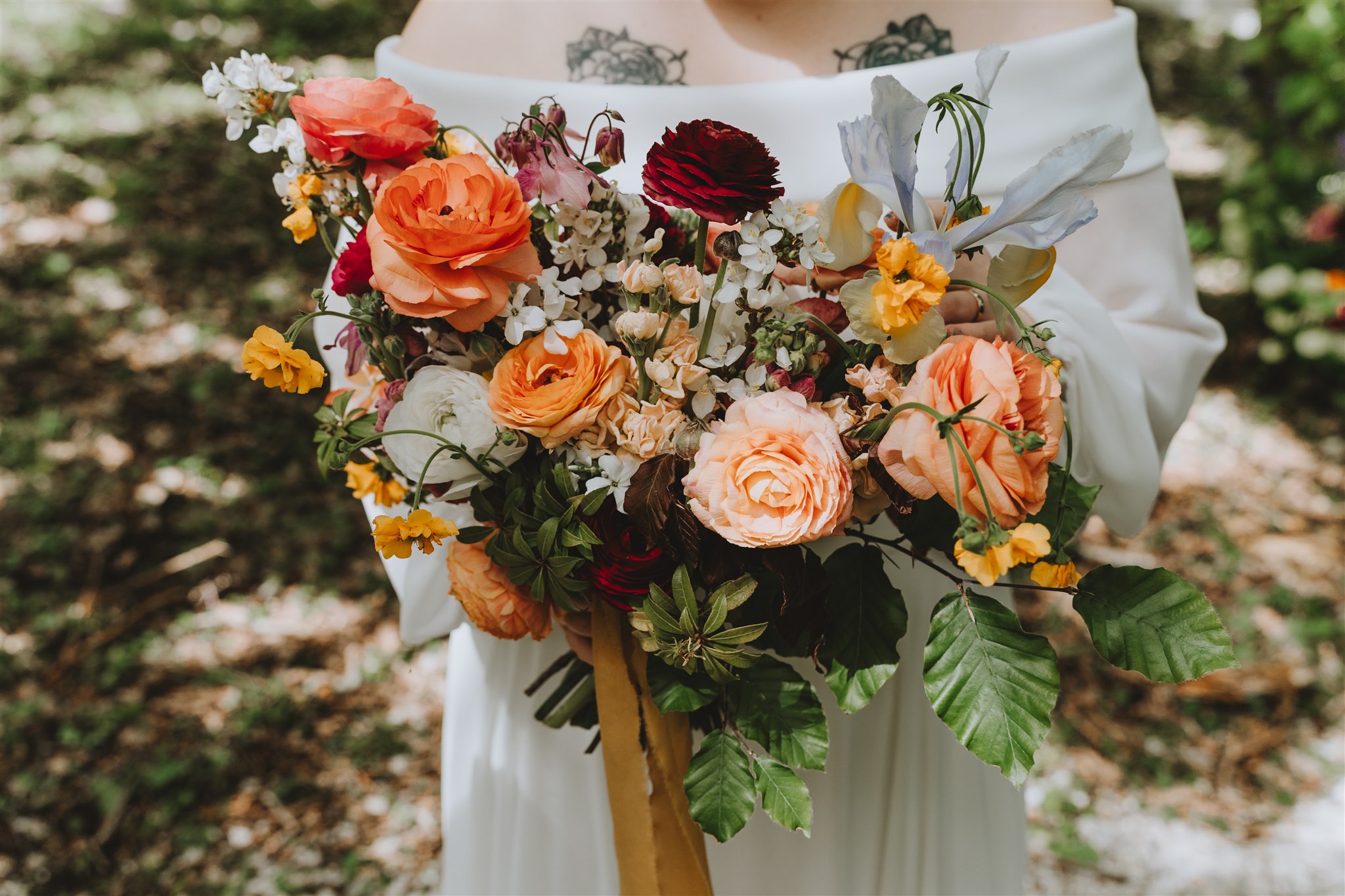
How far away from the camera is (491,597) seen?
113 centimetres

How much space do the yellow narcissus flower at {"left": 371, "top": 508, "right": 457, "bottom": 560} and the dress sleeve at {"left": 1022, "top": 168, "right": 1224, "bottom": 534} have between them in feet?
2.75

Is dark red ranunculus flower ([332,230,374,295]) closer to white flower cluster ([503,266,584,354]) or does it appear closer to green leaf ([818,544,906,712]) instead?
white flower cluster ([503,266,584,354])

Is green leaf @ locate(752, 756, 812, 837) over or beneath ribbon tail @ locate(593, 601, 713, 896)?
over

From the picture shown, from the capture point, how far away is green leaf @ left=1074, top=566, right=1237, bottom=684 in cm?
87

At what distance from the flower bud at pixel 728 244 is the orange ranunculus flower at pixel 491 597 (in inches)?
17.6

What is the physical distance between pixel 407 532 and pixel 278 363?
0.67ft

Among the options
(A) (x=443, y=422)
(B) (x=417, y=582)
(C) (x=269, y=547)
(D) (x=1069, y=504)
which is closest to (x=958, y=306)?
(D) (x=1069, y=504)

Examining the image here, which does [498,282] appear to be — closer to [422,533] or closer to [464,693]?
[422,533]

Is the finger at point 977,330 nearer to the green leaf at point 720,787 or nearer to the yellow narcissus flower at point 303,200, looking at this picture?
the green leaf at point 720,787

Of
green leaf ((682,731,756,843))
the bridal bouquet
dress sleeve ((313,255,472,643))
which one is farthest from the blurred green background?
the bridal bouquet

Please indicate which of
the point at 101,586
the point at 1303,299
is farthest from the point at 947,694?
the point at 1303,299

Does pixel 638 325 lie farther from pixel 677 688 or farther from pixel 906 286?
pixel 677 688

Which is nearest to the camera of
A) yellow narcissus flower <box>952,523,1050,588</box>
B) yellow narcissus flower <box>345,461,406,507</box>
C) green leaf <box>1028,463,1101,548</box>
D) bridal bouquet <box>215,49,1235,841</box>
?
yellow narcissus flower <box>952,523,1050,588</box>

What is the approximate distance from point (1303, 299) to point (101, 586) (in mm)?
5202
